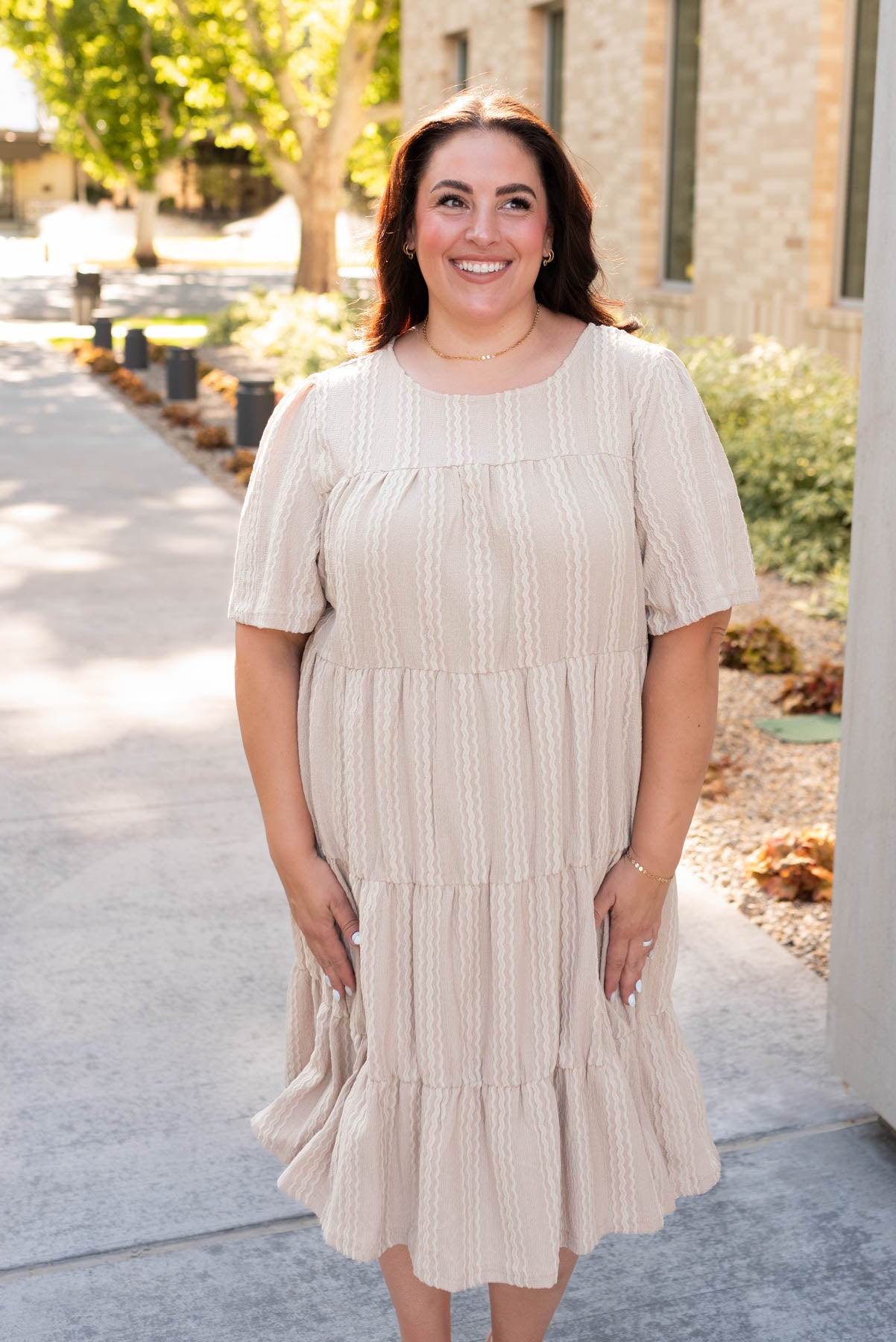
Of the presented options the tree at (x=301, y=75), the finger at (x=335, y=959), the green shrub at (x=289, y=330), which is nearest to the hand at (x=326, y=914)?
the finger at (x=335, y=959)

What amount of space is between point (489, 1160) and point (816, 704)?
4.20m

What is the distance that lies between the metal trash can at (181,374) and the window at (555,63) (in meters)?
4.29

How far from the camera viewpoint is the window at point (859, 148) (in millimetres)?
9945

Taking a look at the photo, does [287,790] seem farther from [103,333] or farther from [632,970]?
[103,333]

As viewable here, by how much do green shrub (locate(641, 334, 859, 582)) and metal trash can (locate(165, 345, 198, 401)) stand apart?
648cm

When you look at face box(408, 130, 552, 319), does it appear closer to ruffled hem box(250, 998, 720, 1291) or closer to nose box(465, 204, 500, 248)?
nose box(465, 204, 500, 248)

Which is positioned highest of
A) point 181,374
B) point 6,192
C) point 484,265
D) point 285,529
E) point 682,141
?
point 6,192

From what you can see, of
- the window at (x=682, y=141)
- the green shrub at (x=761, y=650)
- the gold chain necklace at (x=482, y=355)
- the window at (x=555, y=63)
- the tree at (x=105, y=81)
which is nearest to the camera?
the gold chain necklace at (x=482, y=355)

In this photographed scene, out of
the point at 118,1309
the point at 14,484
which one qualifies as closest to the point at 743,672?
the point at 118,1309

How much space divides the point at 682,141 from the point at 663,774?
1159 centimetres

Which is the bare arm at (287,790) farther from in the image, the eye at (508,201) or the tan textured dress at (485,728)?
the eye at (508,201)

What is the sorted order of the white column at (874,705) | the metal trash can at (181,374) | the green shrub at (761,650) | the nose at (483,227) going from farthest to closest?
the metal trash can at (181,374) < the green shrub at (761,650) < the white column at (874,705) < the nose at (483,227)

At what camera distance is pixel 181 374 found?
1498 cm

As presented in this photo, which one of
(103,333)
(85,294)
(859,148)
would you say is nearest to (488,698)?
(859,148)
